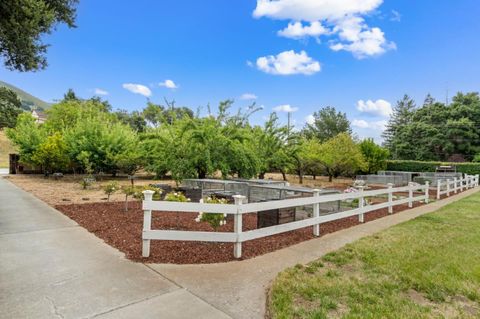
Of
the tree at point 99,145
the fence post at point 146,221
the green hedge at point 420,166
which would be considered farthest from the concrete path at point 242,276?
the green hedge at point 420,166

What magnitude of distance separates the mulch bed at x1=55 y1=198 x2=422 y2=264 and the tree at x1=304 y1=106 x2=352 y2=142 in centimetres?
4466

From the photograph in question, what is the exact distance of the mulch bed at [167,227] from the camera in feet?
14.7

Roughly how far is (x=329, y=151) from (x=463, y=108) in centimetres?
2690

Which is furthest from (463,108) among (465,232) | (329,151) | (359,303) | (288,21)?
(359,303)

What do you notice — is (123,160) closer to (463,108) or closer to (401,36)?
(401,36)

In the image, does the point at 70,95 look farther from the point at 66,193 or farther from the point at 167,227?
the point at 167,227

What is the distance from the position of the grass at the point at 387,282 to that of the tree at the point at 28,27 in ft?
21.4

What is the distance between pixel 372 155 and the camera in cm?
2544

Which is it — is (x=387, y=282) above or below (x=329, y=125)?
below

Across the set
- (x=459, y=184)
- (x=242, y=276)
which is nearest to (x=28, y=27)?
(x=242, y=276)

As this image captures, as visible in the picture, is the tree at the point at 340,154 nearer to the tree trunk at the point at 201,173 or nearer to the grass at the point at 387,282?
the tree trunk at the point at 201,173

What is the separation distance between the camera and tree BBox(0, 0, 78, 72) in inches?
218

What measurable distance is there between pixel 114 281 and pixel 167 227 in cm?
267

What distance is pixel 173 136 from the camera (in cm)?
1203
